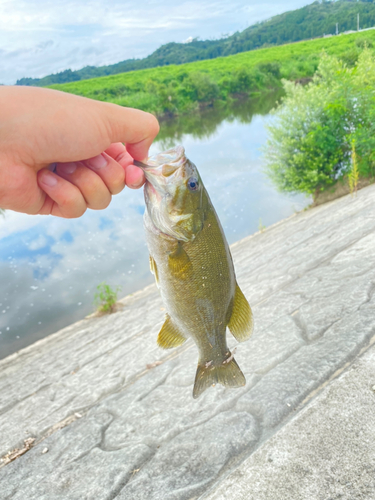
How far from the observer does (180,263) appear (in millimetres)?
1950

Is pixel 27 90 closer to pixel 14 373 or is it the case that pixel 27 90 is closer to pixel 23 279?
pixel 14 373

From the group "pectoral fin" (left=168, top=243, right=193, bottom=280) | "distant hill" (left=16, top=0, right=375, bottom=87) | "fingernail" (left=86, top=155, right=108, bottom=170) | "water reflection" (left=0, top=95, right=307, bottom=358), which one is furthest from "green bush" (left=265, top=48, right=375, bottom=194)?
"distant hill" (left=16, top=0, right=375, bottom=87)

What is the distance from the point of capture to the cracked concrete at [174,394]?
2.58m

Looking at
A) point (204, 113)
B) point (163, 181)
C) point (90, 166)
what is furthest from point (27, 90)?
point (204, 113)

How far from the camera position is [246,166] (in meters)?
17.4

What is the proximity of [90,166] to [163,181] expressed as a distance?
0.60 meters

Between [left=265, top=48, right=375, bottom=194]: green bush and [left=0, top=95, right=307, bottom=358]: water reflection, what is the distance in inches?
78.5

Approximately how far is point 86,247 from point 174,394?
9.86 meters

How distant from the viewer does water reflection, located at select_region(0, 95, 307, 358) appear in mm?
9281

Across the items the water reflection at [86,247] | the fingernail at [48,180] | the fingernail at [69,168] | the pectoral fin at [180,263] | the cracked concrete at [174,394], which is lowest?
the water reflection at [86,247]

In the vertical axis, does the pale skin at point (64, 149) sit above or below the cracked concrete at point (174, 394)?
above

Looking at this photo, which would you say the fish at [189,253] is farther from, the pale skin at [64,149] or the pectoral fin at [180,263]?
the pale skin at [64,149]

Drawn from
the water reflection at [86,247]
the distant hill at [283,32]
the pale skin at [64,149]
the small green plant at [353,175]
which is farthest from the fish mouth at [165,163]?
the distant hill at [283,32]

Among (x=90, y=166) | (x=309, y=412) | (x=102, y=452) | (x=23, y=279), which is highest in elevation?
(x=90, y=166)
